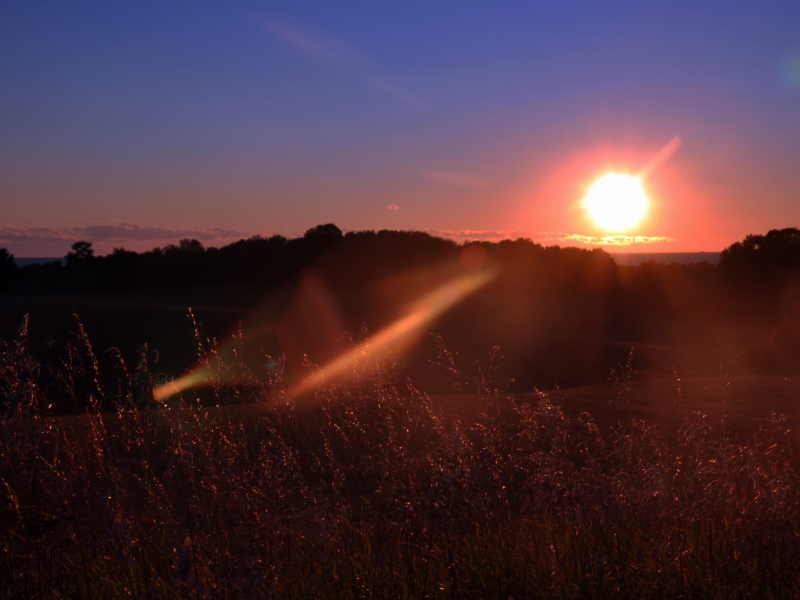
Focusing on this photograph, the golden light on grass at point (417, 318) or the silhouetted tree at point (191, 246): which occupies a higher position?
the silhouetted tree at point (191, 246)

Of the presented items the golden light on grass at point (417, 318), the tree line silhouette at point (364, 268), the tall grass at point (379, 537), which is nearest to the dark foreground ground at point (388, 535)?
the tall grass at point (379, 537)

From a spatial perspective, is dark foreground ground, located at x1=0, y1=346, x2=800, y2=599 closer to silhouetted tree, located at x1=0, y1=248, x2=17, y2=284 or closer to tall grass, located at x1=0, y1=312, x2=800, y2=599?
tall grass, located at x1=0, y1=312, x2=800, y2=599

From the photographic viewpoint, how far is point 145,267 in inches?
2135

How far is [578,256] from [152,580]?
52618 millimetres

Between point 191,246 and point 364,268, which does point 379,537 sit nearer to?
point 364,268

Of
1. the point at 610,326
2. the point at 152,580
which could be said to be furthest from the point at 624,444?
the point at 610,326

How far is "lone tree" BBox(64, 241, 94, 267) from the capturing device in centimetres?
5881

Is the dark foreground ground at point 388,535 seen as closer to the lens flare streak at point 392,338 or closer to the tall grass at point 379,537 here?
the tall grass at point 379,537

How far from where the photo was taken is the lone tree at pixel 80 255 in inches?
2315

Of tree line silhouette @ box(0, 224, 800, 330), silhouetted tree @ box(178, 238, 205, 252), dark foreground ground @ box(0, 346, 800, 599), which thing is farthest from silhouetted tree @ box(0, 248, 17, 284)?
dark foreground ground @ box(0, 346, 800, 599)

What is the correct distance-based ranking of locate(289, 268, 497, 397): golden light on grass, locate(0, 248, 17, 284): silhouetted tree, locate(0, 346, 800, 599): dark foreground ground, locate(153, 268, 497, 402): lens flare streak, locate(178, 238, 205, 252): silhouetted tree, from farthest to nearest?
locate(178, 238, 205, 252): silhouetted tree
locate(0, 248, 17, 284): silhouetted tree
locate(289, 268, 497, 397): golden light on grass
locate(153, 268, 497, 402): lens flare streak
locate(0, 346, 800, 599): dark foreground ground

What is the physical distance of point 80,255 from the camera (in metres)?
59.8

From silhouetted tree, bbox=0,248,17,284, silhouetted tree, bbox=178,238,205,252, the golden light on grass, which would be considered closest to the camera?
the golden light on grass

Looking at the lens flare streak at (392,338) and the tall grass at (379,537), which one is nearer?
the tall grass at (379,537)
